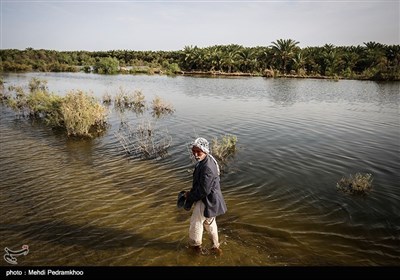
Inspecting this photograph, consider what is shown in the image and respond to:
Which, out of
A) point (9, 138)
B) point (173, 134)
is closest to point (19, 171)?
point (9, 138)

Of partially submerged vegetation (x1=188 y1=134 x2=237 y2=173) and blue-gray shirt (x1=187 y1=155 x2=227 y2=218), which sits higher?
blue-gray shirt (x1=187 y1=155 x2=227 y2=218)

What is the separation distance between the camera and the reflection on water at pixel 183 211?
4.93m

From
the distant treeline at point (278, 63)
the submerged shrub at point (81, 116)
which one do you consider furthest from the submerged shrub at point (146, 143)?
the distant treeline at point (278, 63)

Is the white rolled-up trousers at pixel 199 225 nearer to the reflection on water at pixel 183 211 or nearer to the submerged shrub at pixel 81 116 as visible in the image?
the reflection on water at pixel 183 211

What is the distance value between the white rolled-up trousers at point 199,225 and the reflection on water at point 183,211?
0.87 feet

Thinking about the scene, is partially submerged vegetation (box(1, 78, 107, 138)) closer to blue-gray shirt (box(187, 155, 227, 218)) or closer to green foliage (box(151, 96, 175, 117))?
green foliage (box(151, 96, 175, 117))

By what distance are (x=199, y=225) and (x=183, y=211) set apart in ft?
5.41

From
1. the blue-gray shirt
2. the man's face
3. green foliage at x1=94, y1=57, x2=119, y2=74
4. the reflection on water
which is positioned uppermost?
green foliage at x1=94, y1=57, x2=119, y2=74

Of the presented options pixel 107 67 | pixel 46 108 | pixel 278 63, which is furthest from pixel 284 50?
pixel 46 108

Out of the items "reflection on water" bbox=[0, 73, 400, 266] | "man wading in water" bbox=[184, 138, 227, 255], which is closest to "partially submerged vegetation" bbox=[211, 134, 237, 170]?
"reflection on water" bbox=[0, 73, 400, 266]

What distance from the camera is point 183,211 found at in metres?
6.25

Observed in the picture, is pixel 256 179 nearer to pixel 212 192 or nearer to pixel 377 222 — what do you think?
pixel 377 222

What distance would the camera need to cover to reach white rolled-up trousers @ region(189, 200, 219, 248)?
456cm

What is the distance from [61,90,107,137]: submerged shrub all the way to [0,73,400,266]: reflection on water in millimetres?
573
